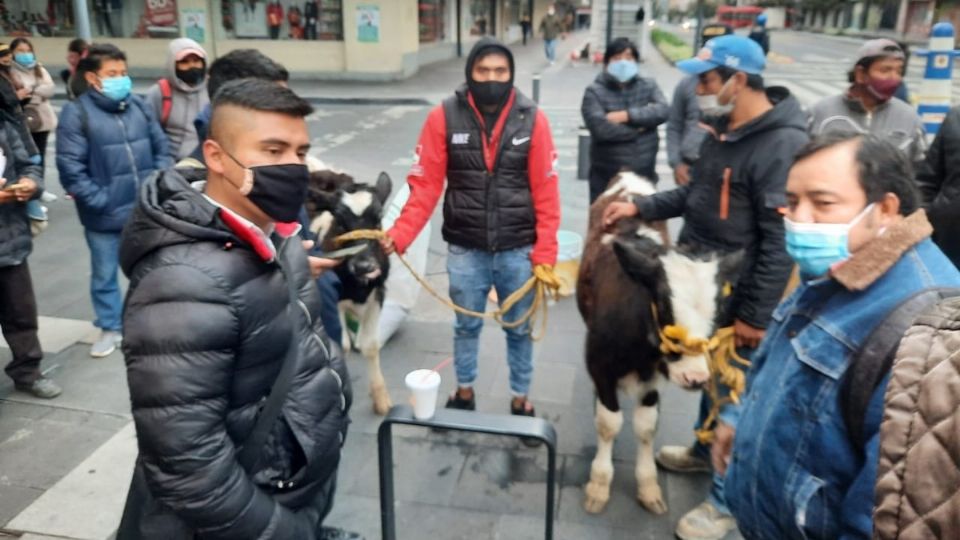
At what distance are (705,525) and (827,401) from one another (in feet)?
5.82

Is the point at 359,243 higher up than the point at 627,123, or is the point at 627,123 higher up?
the point at 627,123

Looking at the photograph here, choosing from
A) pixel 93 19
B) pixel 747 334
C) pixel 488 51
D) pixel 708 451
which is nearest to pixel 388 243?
pixel 488 51

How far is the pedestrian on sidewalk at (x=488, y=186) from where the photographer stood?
12.4 ft

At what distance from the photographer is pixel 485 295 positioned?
163 inches

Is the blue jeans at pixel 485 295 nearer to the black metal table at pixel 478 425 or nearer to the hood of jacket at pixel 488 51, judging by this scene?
the hood of jacket at pixel 488 51

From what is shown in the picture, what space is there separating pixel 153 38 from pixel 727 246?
22.6 m

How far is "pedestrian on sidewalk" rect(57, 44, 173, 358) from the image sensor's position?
4527 mm

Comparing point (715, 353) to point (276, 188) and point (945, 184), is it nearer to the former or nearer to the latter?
point (945, 184)

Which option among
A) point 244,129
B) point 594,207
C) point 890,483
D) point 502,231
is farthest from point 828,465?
point 594,207

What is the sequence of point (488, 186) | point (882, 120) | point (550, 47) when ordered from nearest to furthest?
point (488, 186) → point (882, 120) → point (550, 47)

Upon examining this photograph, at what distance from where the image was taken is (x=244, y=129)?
6.72ft

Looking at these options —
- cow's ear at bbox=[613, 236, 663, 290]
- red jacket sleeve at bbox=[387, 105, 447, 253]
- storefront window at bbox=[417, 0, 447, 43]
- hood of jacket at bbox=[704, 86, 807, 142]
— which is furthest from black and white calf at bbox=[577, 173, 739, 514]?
storefront window at bbox=[417, 0, 447, 43]

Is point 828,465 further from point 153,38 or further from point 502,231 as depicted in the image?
point 153,38

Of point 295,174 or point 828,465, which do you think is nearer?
point 828,465
